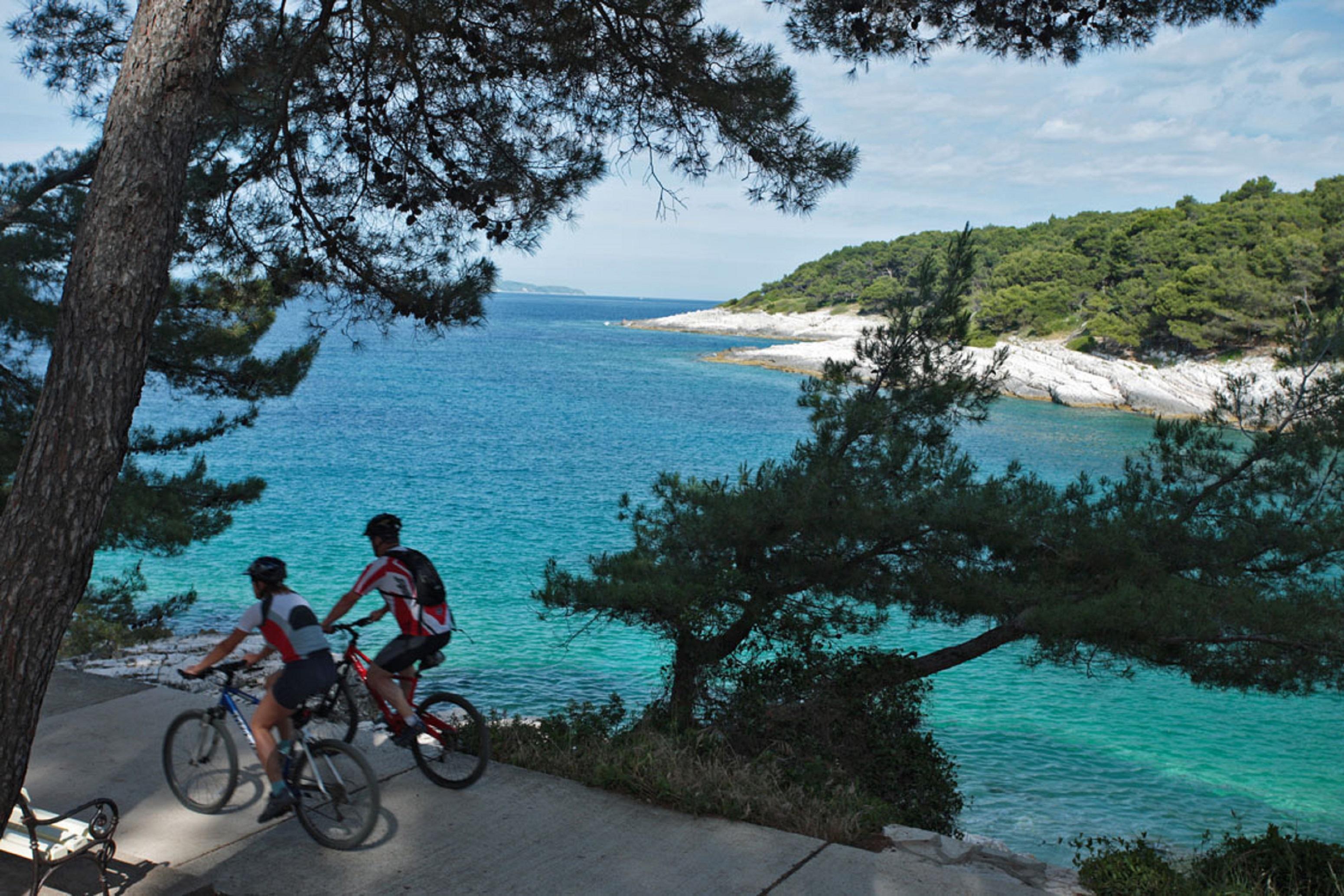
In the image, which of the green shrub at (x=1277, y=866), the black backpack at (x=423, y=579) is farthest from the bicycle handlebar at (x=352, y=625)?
the green shrub at (x=1277, y=866)

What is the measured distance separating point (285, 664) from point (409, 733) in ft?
3.16

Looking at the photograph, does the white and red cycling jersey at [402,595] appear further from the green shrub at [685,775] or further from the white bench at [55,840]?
the white bench at [55,840]

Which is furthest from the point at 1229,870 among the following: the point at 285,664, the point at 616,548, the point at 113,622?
the point at 616,548

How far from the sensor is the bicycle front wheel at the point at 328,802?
4.62 metres

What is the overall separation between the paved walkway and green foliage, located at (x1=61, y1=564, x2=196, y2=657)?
8407 mm

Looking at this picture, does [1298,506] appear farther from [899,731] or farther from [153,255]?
[153,255]

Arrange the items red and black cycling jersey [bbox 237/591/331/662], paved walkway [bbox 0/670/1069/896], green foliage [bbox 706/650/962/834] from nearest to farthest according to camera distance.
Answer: paved walkway [bbox 0/670/1069/896], red and black cycling jersey [bbox 237/591/331/662], green foliage [bbox 706/650/962/834]

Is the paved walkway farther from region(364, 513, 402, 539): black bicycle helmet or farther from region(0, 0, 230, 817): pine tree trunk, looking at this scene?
region(364, 513, 402, 539): black bicycle helmet

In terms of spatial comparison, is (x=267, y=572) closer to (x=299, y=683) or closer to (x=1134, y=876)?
(x=299, y=683)

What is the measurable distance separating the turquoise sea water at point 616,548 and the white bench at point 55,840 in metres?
7.03

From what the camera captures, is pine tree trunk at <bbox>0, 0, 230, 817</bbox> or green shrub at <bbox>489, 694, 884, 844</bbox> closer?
pine tree trunk at <bbox>0, 0, 230, 817</bbox>

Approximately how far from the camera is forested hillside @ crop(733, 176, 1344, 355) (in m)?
47.2

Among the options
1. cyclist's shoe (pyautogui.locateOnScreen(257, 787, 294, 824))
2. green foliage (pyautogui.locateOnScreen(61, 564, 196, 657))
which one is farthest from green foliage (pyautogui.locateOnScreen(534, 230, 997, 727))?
green foliage (pyautogui.locateOnScreen(61, 564, 196, 657))

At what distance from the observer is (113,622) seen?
14234mm
